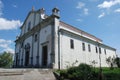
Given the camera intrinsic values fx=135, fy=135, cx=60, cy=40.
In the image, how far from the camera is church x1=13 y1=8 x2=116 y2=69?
1752 cm

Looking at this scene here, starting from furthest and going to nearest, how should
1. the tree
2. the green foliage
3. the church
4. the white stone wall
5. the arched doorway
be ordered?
the tree → the arched doorway → the white stone wall → the church → the green foliage

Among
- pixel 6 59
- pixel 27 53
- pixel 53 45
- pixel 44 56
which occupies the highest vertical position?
pixel 53 45

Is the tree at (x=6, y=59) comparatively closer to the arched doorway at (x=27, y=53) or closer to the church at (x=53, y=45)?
the church at (x=53, y=45)

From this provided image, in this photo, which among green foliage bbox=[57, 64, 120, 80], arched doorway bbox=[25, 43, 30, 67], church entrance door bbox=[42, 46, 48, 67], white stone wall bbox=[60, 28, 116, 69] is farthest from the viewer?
arched doorway bbox=[25, 43, 30, 67]

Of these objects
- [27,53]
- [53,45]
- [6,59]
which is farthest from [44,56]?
[6,59]

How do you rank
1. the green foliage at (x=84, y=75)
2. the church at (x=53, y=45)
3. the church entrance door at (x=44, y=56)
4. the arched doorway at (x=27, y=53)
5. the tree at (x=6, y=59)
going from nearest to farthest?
1. the green foliage at (x=84, y=75)
2. the church at (x=53, y=45)
3. the church entrance door at (x=44, y=56)
4. the arched doorway at (x=27, y=53)
5. the tree at (x=6, y=59)

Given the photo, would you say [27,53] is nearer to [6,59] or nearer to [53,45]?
[53,45]

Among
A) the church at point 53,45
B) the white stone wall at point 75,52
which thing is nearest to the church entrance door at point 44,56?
the church at point 53,45

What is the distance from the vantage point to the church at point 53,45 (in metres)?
17.5

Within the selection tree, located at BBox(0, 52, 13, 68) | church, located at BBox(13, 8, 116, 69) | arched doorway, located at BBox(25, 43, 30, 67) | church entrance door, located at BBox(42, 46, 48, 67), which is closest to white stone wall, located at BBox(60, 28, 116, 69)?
church, located at BBox(13, 8, 116, 69)

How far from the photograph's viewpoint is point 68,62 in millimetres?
18594

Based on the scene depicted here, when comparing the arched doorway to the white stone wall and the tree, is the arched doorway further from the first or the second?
the tree

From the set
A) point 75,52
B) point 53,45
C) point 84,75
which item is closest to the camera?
point 84,75

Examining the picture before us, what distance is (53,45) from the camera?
17.2 meters
